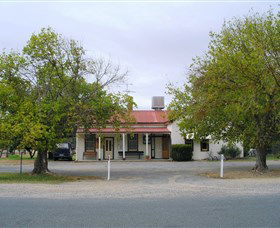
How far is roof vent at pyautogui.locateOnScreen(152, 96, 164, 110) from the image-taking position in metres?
45.0

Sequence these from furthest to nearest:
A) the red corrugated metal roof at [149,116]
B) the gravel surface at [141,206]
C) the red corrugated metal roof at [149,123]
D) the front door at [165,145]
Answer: the red corrugated metal roof at [149,116] → the front door at [165,145] → the red corrugated metal roof at [149,123] → the gravel surface at [141,206]

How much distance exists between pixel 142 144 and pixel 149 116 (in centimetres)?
Result: 394

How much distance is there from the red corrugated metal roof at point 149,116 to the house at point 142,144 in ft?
0.36

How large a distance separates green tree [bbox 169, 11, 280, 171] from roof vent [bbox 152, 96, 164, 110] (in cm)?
2172

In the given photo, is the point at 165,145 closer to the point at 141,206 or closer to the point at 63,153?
the point at 63,153

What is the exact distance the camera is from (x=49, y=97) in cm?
2016

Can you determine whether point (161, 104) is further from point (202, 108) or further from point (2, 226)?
point (2, 226)

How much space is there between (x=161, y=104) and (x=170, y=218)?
120 ft

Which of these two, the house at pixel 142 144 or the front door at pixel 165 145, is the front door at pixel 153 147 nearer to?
the house at pixel 142 144

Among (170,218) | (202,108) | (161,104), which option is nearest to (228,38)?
(202,108)

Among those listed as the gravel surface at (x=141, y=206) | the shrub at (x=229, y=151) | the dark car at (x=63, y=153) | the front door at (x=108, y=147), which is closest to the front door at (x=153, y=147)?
the front door at (x=108, y=147)

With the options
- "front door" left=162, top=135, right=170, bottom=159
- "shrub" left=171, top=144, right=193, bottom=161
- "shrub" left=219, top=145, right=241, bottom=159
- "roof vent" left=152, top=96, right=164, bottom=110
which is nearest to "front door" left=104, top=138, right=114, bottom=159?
"front door" left=162, top=135, right=170, bottom=159

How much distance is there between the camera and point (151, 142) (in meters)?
39.9

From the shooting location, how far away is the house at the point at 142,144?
38594 mm
